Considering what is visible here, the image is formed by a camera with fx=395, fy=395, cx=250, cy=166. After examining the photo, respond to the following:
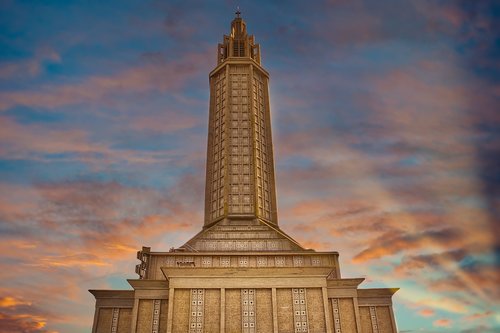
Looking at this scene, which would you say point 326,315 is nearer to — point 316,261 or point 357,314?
point 357,314

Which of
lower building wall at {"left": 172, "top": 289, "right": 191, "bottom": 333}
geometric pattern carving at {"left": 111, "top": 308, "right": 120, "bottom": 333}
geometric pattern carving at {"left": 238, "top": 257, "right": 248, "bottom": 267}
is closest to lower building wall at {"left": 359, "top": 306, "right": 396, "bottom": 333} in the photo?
geometric pattern carving at {"left": 238, "top": 257, "right": 248, "bottom": 267}

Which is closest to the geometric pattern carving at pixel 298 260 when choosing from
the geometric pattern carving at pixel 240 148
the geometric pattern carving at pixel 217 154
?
the geometric pattern carving at pixel 240 148

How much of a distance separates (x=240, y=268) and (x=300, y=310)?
9.06 m

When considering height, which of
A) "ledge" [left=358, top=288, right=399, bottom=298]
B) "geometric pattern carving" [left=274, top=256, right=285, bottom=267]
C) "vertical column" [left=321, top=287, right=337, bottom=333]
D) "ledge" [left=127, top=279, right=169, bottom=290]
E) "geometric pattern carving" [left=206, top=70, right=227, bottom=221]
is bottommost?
"vertical column" [left=321, top=287, right=337, bottom=333]

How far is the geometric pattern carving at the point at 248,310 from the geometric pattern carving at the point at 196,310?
505 centimetres

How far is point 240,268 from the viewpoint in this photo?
167ft

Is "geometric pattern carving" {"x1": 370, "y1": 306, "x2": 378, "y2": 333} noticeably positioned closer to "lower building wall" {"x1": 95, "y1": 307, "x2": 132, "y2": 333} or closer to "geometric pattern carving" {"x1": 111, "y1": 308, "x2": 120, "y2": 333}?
"lower building wall" {"x1": 95, "y1": 307, "x2": 132, "y2": 333}

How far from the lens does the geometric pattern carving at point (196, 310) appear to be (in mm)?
47562

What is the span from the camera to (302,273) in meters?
51.0

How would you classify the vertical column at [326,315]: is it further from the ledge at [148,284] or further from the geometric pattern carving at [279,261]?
the ledge at [148,284]

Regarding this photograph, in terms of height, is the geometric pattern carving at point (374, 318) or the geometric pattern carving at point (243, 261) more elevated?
the geometric pattern carving at point (243, 261)

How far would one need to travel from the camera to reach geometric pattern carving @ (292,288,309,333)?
48000 mm

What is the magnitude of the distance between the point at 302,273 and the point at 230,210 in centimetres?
2129

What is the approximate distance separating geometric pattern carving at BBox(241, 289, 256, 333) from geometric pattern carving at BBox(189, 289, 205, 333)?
5.05 meters
